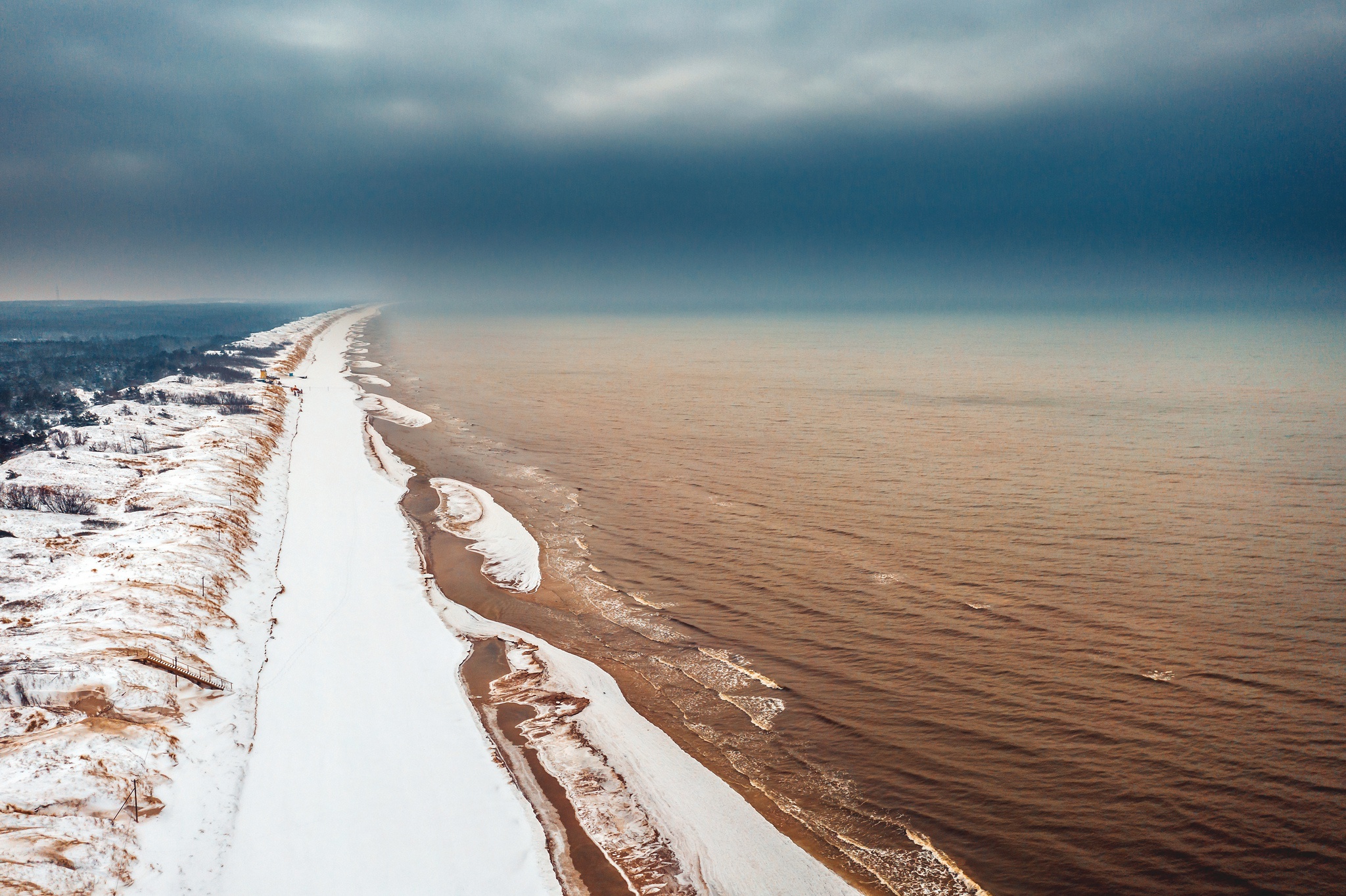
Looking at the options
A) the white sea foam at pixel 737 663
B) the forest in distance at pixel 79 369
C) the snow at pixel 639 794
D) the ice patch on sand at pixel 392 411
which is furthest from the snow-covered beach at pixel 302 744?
the ice patch on sand at pixel 392 411

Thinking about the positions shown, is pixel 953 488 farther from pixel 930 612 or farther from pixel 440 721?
pixel 440 721

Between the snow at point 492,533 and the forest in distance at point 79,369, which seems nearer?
the snow at point 492,533

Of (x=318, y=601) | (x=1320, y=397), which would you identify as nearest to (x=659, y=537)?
(x=318, y=601)

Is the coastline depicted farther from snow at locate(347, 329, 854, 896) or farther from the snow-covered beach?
the snow-covered beach

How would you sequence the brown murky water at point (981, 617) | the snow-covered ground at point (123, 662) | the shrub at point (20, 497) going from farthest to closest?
the shrub at point (20, 497) < the brown murky water at point (981, 617) < the snow-covered ground at point (123, 662)

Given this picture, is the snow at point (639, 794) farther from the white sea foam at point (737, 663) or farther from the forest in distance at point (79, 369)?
the forest in distance at point (79, 369)

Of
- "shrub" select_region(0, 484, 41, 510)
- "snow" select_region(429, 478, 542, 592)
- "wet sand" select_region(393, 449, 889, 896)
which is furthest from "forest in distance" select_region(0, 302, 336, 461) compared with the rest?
"wet sand" select_region(393, 449, 889, 896)

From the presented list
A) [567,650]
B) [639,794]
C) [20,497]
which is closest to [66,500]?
[20,497]
